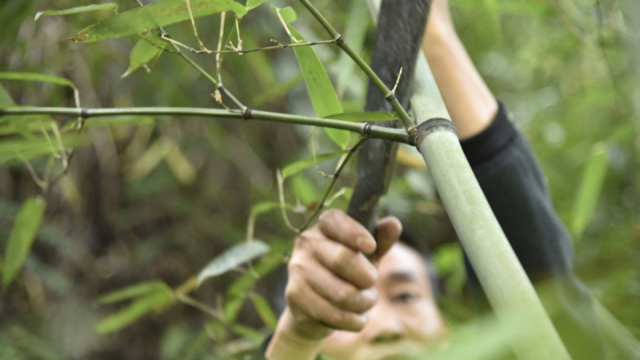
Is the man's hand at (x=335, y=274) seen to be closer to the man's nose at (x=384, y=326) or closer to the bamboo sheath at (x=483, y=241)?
the bamboo sheath at (x=483, y=241)

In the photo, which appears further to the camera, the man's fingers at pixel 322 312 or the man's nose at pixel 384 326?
the man's nose at pixel 384 326

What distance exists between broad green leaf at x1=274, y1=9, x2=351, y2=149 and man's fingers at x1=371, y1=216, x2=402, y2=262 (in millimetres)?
102

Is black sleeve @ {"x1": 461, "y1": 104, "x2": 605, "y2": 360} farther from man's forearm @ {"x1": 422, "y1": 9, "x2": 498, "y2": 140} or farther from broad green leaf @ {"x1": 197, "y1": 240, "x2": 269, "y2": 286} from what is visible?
broad green leaf @ {"x1": 197, "y1": 240, "x2": 269, "y2": 286}

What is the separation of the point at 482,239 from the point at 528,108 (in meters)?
1.09

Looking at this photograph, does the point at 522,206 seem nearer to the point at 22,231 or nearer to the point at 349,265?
the point at 349,265

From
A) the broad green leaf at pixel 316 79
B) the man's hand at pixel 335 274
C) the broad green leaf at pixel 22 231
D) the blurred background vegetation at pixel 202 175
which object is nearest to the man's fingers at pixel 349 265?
the man's hand at pixel 335 274

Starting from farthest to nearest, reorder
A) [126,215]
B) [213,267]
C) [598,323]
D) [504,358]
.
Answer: [126,215]
[598,323]
[213,267]
[504,358]

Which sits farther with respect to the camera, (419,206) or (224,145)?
(224,145)

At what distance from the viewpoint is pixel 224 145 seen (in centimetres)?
122

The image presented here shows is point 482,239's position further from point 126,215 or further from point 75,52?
point 126,215

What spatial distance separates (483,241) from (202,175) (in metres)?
1.11

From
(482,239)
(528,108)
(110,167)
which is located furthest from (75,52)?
(482,239)

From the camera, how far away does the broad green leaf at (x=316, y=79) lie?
35cm

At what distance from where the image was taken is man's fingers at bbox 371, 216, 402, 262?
0.44m
